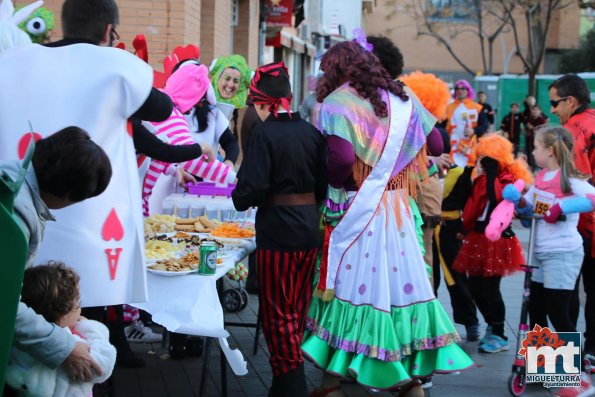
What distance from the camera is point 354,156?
5.01 m

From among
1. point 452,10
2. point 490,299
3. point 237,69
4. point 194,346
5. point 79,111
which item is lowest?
point 194,346

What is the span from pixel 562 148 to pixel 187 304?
104 inches

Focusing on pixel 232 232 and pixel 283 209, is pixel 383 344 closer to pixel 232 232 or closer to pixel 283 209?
pixel 283 209

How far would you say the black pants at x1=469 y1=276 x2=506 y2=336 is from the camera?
6.48m

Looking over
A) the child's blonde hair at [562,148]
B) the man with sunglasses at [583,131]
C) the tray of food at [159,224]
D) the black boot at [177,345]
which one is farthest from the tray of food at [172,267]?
the man with sunglasses at [583,131]

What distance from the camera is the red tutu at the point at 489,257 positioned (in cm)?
634

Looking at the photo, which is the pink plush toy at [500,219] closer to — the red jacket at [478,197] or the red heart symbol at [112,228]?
the red jacket at [478,197]

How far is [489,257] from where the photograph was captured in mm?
6375

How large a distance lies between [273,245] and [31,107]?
1.61m

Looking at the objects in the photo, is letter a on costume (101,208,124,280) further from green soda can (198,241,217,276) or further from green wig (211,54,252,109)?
green wig (211,54,252,109)

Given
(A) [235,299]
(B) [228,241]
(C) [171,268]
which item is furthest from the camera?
(A) [235,299]

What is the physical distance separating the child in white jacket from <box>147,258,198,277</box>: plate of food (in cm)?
140

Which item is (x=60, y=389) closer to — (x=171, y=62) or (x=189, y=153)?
(x=189, y=153)

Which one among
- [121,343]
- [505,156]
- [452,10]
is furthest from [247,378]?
[452,10]
